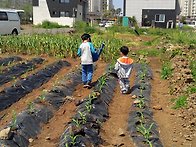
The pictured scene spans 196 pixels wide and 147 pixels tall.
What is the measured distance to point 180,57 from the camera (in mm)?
11266

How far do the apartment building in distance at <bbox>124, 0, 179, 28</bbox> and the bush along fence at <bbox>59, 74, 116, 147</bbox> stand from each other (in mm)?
33259

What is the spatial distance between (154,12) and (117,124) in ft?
116

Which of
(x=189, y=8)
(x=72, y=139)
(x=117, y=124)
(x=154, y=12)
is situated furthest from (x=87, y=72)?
(x=189, y=8)

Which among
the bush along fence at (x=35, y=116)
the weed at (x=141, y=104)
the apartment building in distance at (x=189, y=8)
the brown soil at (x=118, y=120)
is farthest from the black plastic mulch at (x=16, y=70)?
the apartment building in distance at (x=189, y=8)

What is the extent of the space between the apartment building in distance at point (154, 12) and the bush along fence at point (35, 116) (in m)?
32.9

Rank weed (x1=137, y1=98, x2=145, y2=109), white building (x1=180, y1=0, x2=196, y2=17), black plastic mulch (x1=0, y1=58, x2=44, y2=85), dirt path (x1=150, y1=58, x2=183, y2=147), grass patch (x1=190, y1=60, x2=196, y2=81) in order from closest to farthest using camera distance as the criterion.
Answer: dirt path (x1=150, y1=58, x2=183, y2=147) → weed (x1=137, y1=98, x2=145, y2=109) → black plastic mulch (x1=0, y1=58, x2=44, y2=85) → grass patch (x1=190, y1=60, x2=196, y2=81) → white building (x1=180, y1=0, x2=196, y2=17)

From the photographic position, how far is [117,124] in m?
5.50

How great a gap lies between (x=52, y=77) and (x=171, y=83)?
3222 millimetres

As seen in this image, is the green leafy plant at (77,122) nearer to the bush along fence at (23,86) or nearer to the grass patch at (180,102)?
the bush along fence at (23,86)

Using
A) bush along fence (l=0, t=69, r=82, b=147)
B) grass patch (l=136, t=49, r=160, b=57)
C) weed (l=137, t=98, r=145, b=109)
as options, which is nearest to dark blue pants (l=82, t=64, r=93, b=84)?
bush along fence (l=0, t=69, r=82, b=147)

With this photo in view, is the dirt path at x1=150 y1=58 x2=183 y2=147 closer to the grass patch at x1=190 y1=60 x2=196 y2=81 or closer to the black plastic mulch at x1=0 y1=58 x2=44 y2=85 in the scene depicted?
the grass patch at x1=190 y1=60 x2=196 y2=81

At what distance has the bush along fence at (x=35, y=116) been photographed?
176 inches

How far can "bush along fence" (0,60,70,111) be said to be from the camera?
6.61 m

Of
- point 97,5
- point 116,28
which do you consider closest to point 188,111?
point 116,28
